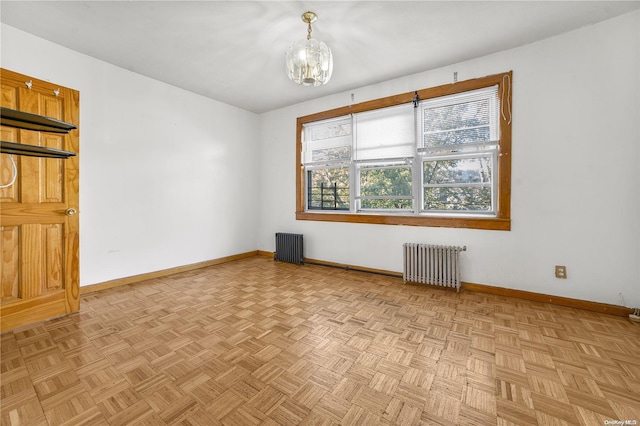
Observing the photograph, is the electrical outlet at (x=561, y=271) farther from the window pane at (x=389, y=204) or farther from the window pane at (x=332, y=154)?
the window pane at (x=332, y=154)

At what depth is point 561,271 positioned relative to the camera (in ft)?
9.52

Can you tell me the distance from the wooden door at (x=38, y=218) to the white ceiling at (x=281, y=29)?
2.44ft

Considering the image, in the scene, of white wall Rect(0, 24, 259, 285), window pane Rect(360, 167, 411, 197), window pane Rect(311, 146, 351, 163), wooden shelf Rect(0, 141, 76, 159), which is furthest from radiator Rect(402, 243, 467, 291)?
wooden shelf Rect(0, 141, 76, 159)

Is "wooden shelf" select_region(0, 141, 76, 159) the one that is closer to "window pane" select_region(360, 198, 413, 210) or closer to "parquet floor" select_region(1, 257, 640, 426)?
"parquet floor" select_region(1, 257, 640, 426)

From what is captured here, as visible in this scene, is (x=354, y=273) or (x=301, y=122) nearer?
(x=354, y=273)

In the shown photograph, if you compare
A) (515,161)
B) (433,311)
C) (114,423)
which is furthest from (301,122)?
(114,423)

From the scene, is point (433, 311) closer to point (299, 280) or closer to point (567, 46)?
point (299, 280)

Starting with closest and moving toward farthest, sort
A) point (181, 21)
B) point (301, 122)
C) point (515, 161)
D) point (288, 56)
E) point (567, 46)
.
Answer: point (288, 56) → point (181, 21) → point (567, 46) → point (515, 161) → point (301, 122)

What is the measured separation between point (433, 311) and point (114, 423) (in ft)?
8.52

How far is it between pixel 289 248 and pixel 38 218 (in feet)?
10.4

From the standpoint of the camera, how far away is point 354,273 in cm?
421

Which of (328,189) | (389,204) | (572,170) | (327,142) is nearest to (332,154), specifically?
(327,142)

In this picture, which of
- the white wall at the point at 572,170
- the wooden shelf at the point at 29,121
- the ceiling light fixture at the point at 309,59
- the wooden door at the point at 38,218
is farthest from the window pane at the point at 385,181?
the wooden shelf at the point at 29,121

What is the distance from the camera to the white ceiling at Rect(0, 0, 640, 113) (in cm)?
244
